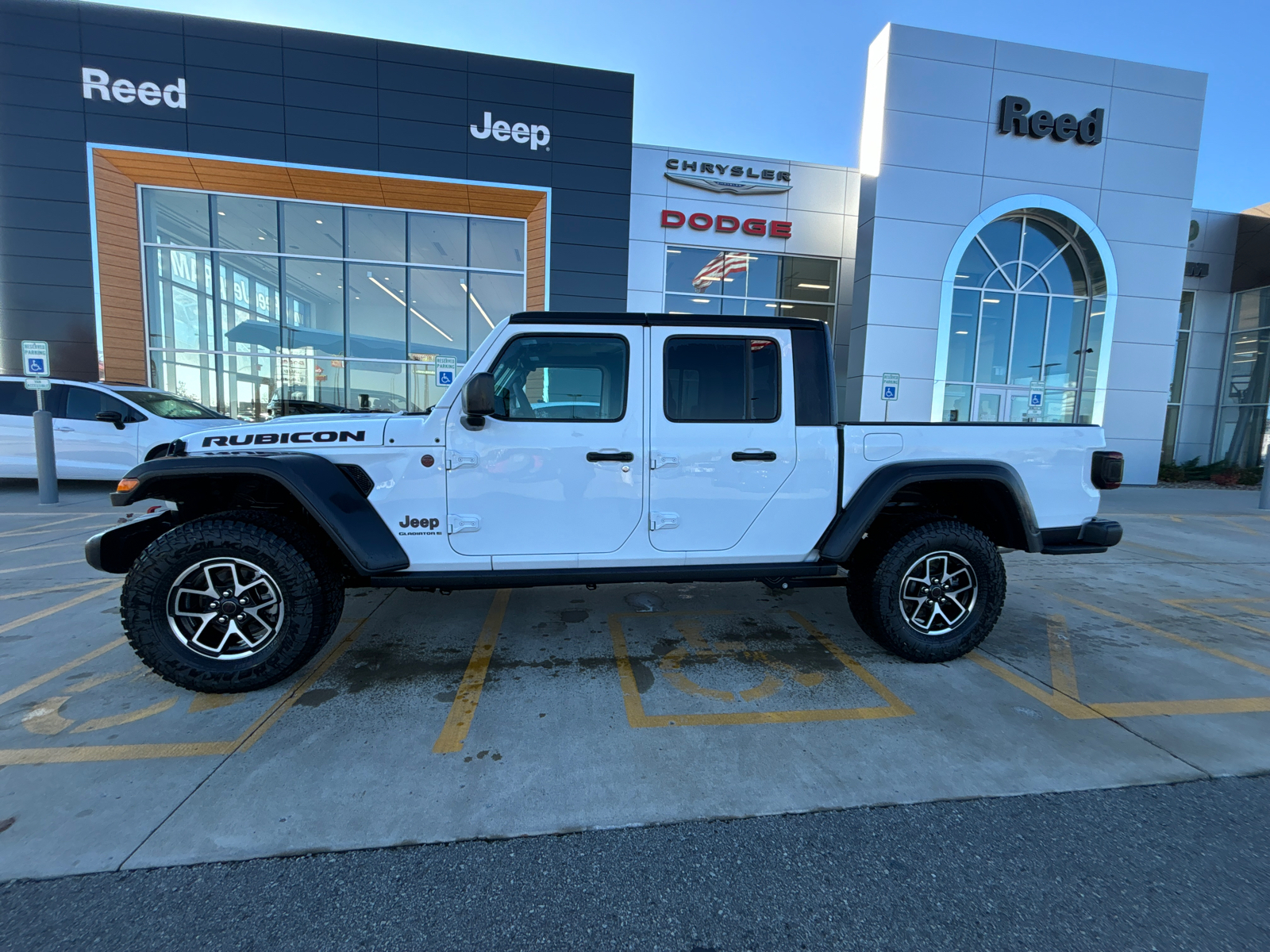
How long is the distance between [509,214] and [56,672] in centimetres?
1240

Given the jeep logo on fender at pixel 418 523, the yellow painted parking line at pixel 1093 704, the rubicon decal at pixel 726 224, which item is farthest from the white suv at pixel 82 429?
the rubicon decal at pixel 726 224

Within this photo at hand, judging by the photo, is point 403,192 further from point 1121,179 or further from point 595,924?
point 1121,179

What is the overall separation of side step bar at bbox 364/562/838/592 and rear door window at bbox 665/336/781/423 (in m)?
0.89

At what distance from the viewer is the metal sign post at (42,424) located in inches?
290

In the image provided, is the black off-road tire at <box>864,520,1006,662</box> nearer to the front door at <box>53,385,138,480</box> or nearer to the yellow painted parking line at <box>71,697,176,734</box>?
the yellow painted parking line at <box>71,697,176,734</box>

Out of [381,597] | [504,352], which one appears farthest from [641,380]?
[381,597]

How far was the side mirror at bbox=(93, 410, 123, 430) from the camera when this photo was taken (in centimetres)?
818

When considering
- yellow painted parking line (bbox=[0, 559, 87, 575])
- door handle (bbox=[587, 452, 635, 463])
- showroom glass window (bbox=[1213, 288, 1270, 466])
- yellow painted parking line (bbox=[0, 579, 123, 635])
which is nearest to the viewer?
door handle (bbox=[587, 452, 635, 463])

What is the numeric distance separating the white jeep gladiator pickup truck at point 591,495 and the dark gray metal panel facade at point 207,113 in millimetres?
11434

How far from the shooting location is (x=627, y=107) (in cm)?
1285

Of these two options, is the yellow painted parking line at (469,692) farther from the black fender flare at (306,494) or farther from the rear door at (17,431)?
the rear door at (17,431)

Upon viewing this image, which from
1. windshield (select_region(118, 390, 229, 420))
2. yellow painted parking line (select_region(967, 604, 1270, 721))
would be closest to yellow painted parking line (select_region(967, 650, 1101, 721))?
yellow painted parking line (select_region(967, 604, 1270, 721))

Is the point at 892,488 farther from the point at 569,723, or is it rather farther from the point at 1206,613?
the point at 1206,613

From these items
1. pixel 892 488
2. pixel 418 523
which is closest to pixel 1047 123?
pixel 892 488
